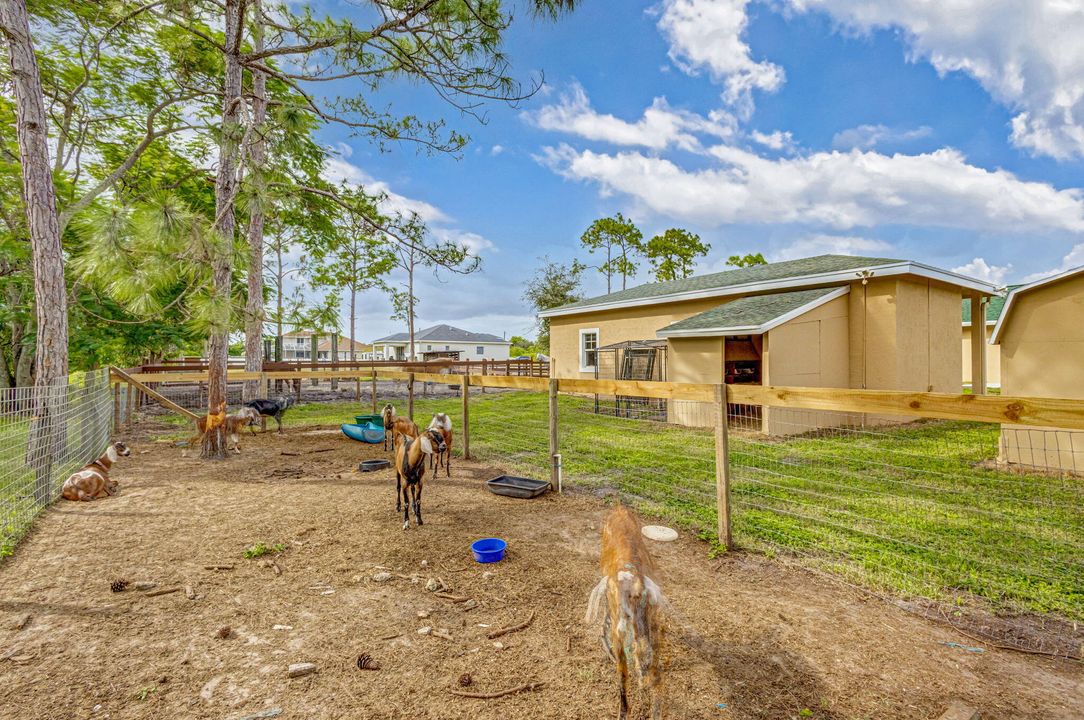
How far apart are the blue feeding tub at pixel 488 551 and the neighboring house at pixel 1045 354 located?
6356 millimetres

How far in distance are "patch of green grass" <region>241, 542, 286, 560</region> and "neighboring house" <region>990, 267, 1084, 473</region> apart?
7.99 meters

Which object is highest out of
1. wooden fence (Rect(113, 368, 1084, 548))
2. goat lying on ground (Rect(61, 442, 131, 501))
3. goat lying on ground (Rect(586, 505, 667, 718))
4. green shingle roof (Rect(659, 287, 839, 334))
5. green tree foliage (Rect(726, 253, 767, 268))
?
green tree foliage (Rect(726, 253, 767, 268))

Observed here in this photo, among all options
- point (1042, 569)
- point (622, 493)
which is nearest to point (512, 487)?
point (622, 493)

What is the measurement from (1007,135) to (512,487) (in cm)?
2288

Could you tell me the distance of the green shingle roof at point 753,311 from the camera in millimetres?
9102

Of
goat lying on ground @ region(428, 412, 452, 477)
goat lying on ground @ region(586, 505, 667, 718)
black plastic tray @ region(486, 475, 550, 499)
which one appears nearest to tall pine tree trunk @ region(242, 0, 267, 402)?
goat lying on ground @ region(428, 412, 452, 477)

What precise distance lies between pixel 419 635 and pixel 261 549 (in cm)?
187

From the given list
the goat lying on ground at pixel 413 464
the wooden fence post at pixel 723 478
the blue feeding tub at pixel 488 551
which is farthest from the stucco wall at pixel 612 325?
the blue feeding tub at pixel 488 551

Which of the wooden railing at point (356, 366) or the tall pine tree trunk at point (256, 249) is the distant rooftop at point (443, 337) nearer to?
the wooden railing at point (356, 366)

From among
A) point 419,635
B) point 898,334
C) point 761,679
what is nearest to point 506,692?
point 419,635

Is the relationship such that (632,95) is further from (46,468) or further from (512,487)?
(46,468)

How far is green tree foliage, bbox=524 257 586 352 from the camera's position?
92.4ft

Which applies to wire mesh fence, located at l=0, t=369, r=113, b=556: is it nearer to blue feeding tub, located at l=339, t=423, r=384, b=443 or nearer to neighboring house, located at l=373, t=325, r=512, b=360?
blue feeding tub, located at l=339, t=423, r=384, b=443

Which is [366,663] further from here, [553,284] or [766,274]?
[553,284]
